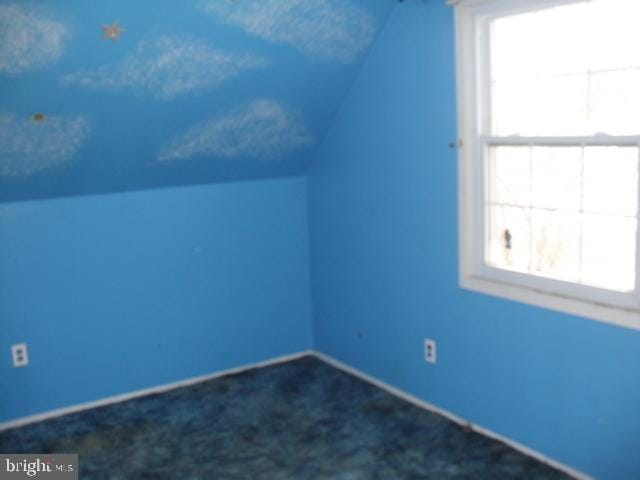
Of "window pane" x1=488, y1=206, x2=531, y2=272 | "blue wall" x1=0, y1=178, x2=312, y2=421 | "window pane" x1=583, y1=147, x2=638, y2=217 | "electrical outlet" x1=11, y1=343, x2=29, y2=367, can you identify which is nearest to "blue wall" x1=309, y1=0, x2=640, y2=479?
"window pane" x1=488, y1=206, x2=531, y2=272

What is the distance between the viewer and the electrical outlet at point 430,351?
3.35 metres

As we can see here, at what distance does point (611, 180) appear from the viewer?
8.34 ft

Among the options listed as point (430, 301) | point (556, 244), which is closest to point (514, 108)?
point (556, 244)

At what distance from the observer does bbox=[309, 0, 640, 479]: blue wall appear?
266cm

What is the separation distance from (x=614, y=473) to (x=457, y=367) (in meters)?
0.83

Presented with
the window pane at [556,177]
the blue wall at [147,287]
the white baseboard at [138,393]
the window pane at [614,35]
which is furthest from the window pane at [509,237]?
the white baseboard at [138,393]

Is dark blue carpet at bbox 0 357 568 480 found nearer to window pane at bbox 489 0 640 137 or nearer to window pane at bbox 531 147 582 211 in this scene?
window pane at bbox 531 147 582 211

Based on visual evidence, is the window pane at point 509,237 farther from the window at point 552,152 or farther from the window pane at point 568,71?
the window pane at point 568,71

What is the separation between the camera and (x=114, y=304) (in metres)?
3.66

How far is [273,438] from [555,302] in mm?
1385

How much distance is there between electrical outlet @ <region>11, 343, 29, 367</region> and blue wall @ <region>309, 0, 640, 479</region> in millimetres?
1633

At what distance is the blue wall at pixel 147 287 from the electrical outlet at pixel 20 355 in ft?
0.08

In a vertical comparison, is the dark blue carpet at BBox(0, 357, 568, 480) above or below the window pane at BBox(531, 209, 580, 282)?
below

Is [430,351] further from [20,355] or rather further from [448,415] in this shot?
[20,355]
